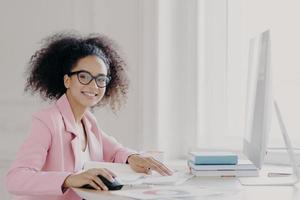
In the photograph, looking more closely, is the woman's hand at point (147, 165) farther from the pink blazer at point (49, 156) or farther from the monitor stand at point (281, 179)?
the monitor stand at point (281, 179)

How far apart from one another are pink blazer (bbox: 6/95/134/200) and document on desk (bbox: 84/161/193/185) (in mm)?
85

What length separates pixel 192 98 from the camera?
2.64 m

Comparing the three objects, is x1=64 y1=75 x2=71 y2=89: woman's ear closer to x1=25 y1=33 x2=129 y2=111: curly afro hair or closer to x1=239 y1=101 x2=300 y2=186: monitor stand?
x1=25 y1=33 x2=129 y2=111: curly afro hair

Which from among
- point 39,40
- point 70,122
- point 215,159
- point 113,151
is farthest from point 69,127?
point 39,40

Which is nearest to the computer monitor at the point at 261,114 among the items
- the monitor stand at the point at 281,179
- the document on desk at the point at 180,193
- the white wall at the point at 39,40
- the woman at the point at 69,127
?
the monitor stand at the point at 281,179

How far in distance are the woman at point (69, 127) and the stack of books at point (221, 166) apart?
0.36 ft

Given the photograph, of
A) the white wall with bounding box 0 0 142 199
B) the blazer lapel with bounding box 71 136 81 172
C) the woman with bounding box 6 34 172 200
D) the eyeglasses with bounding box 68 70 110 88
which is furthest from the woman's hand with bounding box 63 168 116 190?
the white wall with bounding box 0 0 142 199

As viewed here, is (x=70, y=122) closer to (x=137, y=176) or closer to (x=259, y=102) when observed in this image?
(x=137, y=176)

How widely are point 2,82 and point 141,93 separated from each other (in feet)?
2.37

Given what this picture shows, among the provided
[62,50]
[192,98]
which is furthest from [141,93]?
[62,50]

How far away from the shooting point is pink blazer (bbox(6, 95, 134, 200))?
1.64m

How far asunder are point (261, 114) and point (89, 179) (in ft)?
1.79

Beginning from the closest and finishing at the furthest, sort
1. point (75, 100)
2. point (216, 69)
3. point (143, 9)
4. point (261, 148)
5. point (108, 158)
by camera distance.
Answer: point (261, 148)
point (75, 100)
point (108, 158)
point (143, 9)
point (216, 69)

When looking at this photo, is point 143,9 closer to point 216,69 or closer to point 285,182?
point 216,69
